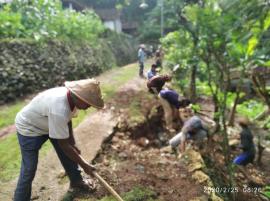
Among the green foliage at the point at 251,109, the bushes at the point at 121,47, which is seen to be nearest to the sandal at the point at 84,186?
the green foliage at the point at 251,109

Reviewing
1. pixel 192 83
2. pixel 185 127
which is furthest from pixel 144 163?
pixel 192 83

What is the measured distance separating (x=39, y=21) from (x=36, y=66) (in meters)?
2.52

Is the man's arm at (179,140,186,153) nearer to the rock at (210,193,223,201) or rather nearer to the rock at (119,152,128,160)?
the rock at (119,152,128,160)

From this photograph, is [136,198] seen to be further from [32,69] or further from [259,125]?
[259,125]

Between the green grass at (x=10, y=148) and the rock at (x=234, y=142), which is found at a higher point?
the green grass at (x=10, y=148)

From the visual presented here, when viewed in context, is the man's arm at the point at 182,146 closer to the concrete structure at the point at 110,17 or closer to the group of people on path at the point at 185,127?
the group of people on path at the point at 185,127

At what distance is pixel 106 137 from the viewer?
7.78 meters

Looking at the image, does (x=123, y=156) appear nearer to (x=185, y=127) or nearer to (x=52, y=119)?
(x=185, y=127)

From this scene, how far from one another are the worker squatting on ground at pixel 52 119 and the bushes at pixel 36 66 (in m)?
6.85

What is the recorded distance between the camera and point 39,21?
13.9 m

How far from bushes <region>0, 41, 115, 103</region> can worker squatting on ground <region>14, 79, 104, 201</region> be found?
685 centimetres

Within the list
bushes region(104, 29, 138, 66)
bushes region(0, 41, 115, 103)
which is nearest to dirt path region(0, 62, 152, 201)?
bushes region(0, 41, 115, 103)

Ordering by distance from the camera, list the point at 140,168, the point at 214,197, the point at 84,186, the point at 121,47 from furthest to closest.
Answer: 1. the point at 121,47
2. the point at 140,168
3. the point at 214,197
4. the point at 84,186

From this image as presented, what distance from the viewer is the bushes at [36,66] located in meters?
10.9
